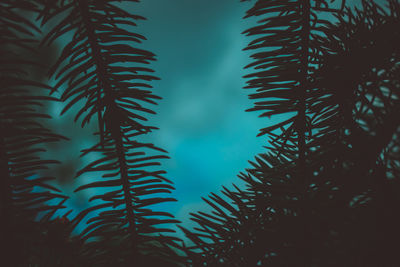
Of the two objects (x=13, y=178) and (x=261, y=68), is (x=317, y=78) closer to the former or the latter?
(x=261, y=68)

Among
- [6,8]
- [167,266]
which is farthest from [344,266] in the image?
[6,8]

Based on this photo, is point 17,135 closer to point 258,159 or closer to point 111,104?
point 111,104

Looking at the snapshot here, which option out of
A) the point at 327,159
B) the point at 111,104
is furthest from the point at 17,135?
the point at 327,159

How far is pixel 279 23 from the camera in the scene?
12.6 inches

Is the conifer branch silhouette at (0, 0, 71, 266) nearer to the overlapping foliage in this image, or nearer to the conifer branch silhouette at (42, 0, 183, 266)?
the conifer branch silhouette at (42, 0, 183, 266)

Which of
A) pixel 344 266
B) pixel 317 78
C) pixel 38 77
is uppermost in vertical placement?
pixel 38 77

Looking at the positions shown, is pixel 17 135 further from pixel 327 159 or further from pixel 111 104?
pixel 327 159

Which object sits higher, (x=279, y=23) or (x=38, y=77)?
(x=38, y=77)

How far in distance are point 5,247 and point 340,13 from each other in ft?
1.19

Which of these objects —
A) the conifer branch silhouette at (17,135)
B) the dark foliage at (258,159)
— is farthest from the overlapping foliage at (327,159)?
the conifer branch silhouette at (17,135)

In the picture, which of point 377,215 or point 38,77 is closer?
point 377,215

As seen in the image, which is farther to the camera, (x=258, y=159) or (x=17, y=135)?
(x=258, y=159)

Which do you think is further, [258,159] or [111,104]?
[258,159]

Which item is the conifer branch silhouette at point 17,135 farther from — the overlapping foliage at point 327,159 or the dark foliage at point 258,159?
the overlapping foliage at point 327,159
